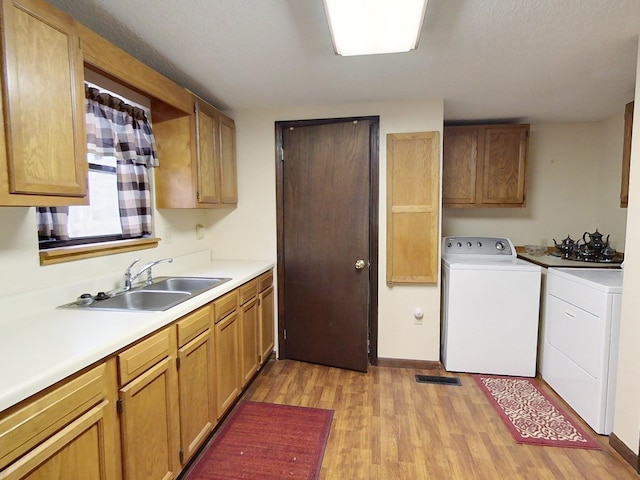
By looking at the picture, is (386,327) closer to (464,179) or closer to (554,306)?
(554,306)

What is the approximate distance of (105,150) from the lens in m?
1.97

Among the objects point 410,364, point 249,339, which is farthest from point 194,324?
point 410,364

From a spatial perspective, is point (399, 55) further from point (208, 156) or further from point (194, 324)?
point (194, 324)

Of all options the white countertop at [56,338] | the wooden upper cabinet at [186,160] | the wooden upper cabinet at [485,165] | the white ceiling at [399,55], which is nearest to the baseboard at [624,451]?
the wooden upper cabinet at [485,165]

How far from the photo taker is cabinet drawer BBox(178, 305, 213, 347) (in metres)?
1.61

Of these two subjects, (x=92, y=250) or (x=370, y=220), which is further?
(x=370, y=220)

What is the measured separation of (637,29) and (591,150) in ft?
6.89

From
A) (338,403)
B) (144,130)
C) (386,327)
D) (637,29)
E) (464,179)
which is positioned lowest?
(338,403)

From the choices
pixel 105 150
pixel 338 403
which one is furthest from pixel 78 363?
pixel 338 403

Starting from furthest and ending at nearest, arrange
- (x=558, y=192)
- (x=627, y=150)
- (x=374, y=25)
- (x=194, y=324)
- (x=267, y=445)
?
(x=558, y=192) → (x=627, y=150) → (x=267, y=445) → (x=194, y=324) → (x=374, y=25)

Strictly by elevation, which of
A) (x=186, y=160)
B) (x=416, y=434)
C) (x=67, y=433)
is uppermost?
(x=186, y=160)

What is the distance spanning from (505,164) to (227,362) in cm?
299

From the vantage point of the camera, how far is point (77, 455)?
42.0 inches

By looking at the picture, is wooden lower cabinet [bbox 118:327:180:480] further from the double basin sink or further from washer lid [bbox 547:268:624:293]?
washer lid [bbox 547:268:624:293]
